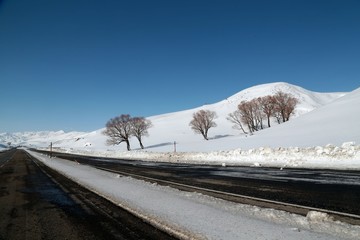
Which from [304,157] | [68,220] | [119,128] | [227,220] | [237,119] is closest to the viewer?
[227,220]

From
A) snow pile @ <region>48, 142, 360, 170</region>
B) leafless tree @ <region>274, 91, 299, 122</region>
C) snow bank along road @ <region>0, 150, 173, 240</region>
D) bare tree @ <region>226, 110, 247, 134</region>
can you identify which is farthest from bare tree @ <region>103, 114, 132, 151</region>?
snow bank along road @ <region>0, 150, 173, 240</region>

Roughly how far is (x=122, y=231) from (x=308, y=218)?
12.9 ft

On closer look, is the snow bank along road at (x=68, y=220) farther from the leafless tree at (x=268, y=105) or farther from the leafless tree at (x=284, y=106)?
the leafless tree at (x=268, y=105)

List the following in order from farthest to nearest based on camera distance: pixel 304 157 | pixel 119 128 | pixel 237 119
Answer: pixel 237 119 < pixel 119 128 < pixel 304 157

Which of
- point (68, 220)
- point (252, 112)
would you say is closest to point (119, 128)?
point (252, 112)

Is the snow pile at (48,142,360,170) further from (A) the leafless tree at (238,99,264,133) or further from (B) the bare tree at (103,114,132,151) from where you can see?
(A) the leafless tree at (238,99,264,133)

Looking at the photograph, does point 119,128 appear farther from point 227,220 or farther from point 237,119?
point 227,220

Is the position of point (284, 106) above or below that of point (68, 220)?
above

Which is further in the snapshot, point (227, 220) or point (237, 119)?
point (237, 119)

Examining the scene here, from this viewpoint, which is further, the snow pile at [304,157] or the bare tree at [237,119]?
the bare tree at [237,119]

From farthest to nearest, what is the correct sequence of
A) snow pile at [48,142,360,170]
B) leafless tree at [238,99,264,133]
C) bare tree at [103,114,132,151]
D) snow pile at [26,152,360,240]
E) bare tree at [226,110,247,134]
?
bare tree at [226,110,247,134] < leafless tree at [238,99,264,133] < bare tree at [103,114,132,151] < snow pile at [48,142,360,170] < snow pile at [26,152,360,240]

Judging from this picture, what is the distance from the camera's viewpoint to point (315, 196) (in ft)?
30.4

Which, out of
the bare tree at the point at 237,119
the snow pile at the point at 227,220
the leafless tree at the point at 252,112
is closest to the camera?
the snow pile at the point at 227,220

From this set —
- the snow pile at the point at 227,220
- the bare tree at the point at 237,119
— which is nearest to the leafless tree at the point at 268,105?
the bare tree at the point at 237,119
